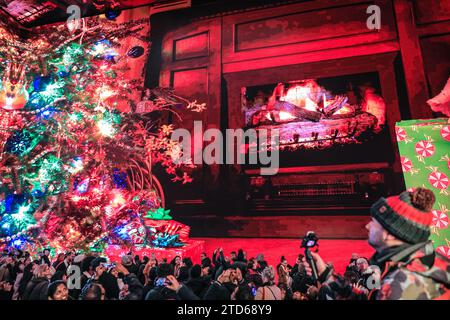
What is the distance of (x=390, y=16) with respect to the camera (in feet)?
16.4

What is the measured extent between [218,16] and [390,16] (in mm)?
3357

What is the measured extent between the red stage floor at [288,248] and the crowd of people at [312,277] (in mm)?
1489

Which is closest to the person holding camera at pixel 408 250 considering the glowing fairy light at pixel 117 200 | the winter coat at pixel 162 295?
the winter coat at pixel 162 295

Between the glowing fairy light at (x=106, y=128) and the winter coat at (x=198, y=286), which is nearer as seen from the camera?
the winter coat at (x=198, y=286)

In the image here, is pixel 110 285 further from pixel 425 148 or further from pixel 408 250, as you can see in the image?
pixel 425 148

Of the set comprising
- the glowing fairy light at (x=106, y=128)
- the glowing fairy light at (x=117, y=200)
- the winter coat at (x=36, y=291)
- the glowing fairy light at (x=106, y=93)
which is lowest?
the winter coat at (x=36, y=291)

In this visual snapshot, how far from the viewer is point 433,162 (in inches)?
125

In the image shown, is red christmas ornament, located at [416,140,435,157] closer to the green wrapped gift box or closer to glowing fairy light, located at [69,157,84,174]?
the green wrapped gift box

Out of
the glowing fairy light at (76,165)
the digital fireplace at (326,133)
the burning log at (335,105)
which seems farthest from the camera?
the burning log at (335,105)

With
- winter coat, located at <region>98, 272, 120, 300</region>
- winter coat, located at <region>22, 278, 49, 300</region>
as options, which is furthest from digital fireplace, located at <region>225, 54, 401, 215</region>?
winter coat, located at <region>22, 278, 49, 300</region>

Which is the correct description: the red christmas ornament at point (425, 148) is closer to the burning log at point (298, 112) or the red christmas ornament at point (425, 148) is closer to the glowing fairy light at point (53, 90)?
the burning log at point (298, 112)

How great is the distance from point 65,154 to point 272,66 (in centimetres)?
415

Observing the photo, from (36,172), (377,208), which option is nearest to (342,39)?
(377,208)

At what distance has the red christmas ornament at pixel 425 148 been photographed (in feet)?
10.5
